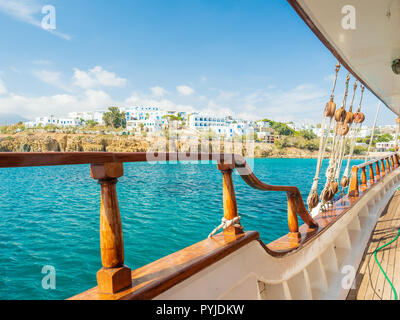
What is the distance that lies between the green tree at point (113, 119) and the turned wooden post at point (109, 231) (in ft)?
180

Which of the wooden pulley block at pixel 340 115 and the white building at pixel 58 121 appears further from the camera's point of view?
the white building at pixel 58 121

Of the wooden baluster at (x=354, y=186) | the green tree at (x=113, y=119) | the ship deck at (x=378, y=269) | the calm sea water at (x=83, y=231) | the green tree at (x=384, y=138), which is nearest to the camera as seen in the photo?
the ship deck at (x=378, y=269)

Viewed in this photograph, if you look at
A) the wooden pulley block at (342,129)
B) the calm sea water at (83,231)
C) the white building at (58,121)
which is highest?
the white building at (58,121)

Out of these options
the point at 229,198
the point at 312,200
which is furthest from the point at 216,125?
the point at 229,198

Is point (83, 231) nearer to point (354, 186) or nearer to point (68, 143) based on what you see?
point (354, 186)

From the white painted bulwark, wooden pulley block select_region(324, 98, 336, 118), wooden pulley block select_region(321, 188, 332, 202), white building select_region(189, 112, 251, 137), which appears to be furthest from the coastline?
the white painted bulwark

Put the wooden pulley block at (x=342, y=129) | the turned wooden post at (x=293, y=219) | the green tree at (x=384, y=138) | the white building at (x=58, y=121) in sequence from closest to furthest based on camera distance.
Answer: the turned wooden post at (x=293, y=219), the wooden pulley block at (x=342, y=129), the green tree at (x=384, y=138), the white building at (x=58, y=121)

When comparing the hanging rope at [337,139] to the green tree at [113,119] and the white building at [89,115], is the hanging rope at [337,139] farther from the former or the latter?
the white building at [89,115]

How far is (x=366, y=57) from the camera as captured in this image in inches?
102

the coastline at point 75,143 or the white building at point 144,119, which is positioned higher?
the white building at point 144,119

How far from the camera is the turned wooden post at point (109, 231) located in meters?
0.62

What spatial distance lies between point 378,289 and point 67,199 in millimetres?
11601

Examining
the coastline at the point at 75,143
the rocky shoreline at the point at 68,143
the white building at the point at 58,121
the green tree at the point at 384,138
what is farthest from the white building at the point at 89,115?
the green tree at the point at 384,138
